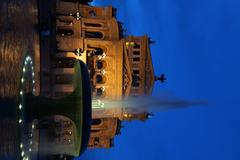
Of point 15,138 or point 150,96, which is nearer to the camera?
point 15,138

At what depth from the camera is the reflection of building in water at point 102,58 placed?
35.1 m

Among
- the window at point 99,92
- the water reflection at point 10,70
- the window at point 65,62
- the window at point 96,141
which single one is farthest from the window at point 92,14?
the water reflection at point 10,70

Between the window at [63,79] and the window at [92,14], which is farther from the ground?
the window at [92,14]

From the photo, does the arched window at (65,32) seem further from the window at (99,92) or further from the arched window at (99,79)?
the window at (99,92)

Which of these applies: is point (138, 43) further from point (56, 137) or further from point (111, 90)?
point (56, 137)

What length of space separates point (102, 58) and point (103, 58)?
12 cm

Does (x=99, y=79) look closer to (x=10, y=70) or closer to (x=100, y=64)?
(x=100, y=64)

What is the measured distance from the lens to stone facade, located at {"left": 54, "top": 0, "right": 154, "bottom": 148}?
115 ft

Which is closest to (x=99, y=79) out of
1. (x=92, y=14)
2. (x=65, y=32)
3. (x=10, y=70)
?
(x=65, y=32)

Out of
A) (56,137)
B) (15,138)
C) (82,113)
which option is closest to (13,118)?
(15,138)

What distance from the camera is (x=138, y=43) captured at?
131 ft

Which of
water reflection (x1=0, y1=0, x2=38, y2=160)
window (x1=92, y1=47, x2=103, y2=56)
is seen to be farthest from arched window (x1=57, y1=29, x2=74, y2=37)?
water reflection (x1=0, y1=0, x2=38, y2=160)

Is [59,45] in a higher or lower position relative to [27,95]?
higher

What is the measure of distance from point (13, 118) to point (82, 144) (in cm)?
185
